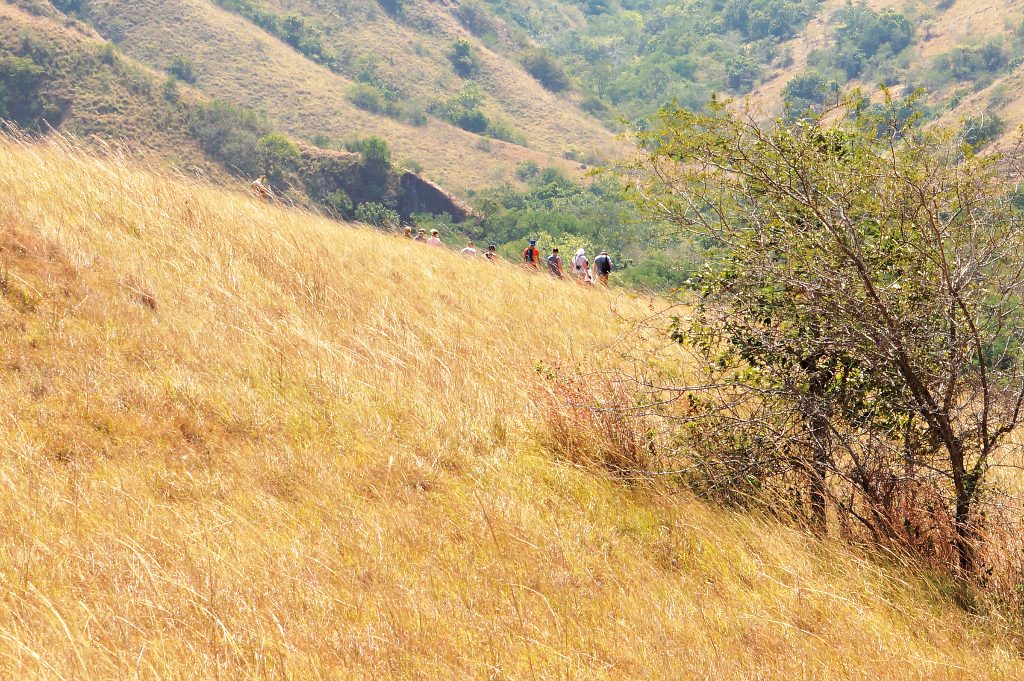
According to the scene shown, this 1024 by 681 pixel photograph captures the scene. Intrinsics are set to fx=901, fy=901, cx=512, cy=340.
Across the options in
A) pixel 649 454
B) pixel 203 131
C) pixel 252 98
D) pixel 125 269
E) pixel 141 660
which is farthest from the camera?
pixel 252 98

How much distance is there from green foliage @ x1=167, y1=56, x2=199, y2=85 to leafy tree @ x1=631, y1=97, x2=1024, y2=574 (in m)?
98.1

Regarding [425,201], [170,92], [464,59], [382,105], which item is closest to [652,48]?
[464,59]

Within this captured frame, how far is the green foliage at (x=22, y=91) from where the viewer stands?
64.3 meters

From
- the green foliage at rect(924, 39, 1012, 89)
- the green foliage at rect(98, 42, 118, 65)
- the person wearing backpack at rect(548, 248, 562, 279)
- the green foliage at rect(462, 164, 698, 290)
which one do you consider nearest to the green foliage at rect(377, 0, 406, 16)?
the green foliage at rect(462, 164, 698, 290)

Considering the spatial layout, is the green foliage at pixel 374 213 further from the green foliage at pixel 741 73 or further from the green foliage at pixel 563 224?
the green foliage at pixel 741 73

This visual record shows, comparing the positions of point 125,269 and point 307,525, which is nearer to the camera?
point 307,525

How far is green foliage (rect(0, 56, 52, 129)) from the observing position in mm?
64312

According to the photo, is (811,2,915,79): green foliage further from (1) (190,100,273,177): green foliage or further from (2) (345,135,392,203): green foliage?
(1) (190,100,273,177): green foliage

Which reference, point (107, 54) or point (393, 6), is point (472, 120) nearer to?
point (393, 6)

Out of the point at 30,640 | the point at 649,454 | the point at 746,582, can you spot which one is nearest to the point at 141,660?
the point at 30,640

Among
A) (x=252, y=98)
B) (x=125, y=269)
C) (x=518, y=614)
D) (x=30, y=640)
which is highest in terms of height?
(x=518, y=614)

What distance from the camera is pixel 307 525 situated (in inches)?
146

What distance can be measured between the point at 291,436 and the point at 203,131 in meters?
70.6

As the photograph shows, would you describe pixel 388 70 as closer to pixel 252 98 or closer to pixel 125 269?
pixel 252 98
